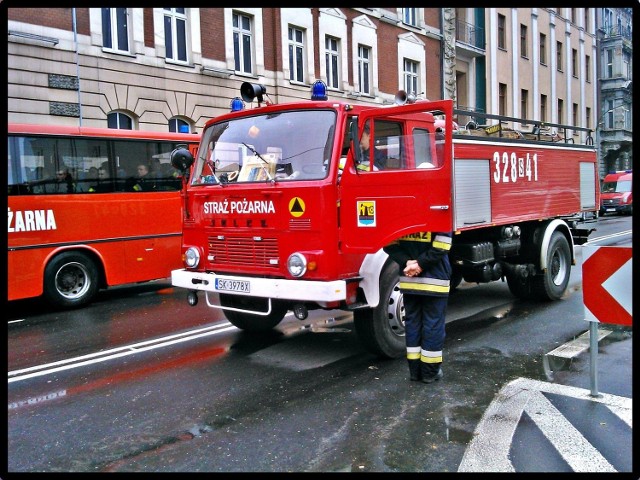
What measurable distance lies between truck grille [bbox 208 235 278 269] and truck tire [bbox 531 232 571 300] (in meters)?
4.51

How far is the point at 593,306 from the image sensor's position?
4867 mm

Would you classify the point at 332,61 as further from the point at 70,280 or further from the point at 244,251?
the point at 244,251

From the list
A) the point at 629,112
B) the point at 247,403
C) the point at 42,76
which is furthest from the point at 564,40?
the point at 247,403

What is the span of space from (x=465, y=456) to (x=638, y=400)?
6.00 feet

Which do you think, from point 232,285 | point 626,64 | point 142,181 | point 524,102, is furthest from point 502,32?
point 232,285

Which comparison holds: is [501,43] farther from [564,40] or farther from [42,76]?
[42,76]

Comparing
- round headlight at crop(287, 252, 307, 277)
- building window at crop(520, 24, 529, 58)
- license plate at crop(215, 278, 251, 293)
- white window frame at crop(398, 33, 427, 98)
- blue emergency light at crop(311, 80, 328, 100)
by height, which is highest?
building window at crop(520, 24, 529, 58)

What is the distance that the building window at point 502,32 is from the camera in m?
34.2

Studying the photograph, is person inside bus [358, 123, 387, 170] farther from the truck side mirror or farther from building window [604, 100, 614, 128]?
building window [604, 100, 614, 128]

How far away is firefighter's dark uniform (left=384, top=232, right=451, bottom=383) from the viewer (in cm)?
517

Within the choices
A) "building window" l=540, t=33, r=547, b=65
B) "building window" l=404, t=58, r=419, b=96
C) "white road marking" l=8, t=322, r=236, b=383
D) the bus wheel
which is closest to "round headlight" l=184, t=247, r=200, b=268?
"white road marking" l=8, t=322, r=236, b=383

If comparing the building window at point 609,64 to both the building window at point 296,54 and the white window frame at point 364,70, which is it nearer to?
the white window frame at point 364,70

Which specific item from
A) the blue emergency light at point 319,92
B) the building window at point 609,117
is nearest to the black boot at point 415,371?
the blue emergency light at point 319,92
